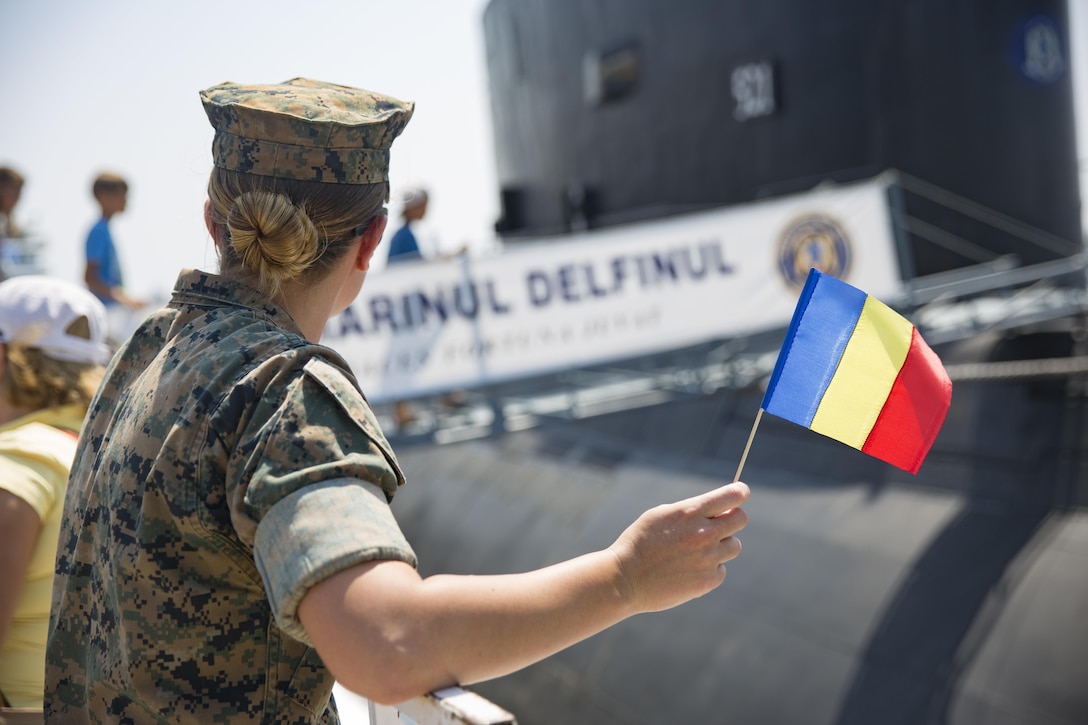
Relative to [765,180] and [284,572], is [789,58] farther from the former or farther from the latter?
[284,572]

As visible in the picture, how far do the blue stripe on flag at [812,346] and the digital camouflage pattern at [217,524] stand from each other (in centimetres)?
77

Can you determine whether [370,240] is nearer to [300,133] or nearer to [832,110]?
[300,133]

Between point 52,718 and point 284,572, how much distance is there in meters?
0.56

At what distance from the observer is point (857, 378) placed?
1.63m

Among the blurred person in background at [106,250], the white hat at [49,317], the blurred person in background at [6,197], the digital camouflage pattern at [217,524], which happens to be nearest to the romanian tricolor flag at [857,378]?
the digital camouflage pattern at [217,524]

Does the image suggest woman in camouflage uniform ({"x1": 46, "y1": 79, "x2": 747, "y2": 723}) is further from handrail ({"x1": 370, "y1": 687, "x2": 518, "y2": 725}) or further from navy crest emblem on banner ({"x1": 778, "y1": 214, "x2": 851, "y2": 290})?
navy crest emblem on banner ({"x1": 778, "y1": 214, "x2": 851, "y2": 290})

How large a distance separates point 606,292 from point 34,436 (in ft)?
13.6

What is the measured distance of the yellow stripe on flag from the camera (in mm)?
1615

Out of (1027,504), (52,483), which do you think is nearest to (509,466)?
(1027,504)

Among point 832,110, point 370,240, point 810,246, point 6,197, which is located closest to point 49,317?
point 370,240

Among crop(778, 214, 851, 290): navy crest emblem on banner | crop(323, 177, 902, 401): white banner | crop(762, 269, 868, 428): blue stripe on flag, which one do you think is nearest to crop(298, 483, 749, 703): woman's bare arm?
crop(762, 269, 868, 428): blue stripe on flag

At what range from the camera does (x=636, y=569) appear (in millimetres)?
1146

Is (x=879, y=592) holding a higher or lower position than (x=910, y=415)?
lower

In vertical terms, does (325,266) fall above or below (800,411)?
above
